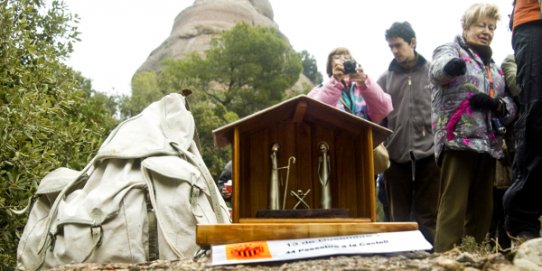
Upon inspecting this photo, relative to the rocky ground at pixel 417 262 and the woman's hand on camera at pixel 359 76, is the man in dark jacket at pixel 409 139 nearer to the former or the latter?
the woman's hand on camera at pixel 359 76

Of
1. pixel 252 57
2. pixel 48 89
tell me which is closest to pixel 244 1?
pixel 252 57

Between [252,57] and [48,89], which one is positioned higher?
[252,57]

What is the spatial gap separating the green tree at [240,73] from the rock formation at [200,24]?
19.1ft

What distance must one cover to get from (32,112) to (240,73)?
25530mm

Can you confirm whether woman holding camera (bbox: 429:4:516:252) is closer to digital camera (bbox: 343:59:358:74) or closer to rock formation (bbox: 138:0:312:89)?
digital camera (bbox: 343:59:358:74)

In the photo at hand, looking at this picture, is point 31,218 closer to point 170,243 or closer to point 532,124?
point 170,243

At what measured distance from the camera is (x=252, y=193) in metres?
2.72

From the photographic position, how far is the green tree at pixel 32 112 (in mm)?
3250

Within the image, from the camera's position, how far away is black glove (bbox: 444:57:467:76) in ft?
10.1

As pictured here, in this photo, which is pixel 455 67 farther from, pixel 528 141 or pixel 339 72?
pixel 339 72

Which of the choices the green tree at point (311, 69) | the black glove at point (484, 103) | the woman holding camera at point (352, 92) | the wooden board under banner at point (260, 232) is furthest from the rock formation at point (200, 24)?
the wooden board under banner at point (260, 232)

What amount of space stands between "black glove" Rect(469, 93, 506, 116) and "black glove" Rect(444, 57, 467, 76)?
17 cm

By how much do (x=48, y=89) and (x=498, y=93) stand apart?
275 cm

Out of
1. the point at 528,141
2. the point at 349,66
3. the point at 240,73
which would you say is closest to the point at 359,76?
the point at 349,66
